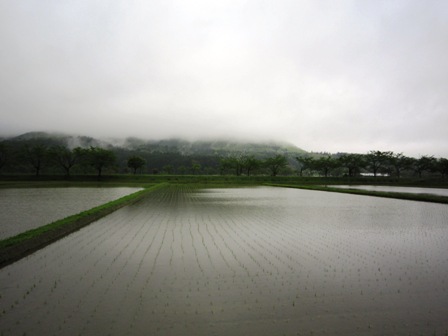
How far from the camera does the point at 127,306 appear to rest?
6020 millimetres

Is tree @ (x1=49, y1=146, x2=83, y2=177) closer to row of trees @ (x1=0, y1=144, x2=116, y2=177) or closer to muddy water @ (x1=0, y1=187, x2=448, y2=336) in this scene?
row of trees @ (x1=0, y1=144, x2=116, y2=177)

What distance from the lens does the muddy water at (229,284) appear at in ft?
17.7

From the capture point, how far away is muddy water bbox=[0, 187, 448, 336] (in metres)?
5.39

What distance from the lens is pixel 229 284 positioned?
7309 millimetres

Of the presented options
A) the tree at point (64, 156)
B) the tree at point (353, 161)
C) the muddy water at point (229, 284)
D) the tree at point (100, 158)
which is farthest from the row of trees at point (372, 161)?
the muddy water at point (229, 284)

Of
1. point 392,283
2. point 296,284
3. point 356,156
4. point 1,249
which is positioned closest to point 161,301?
point 296,284

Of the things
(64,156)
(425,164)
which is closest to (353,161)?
(425,164)

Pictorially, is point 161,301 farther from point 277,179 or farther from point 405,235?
point 277,179

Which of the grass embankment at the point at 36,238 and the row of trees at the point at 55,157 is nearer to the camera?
the grass embankment at the point at 36,238

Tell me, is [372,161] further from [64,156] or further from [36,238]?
[36,238]

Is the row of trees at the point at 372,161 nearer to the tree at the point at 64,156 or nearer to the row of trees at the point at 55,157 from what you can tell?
the row of trees at the point at 55,157

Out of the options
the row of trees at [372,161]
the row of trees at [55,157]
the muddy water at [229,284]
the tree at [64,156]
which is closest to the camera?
the muddy water at [229,284]

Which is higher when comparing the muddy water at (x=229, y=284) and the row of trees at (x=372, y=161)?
the row of trees at (x=372, y=161)

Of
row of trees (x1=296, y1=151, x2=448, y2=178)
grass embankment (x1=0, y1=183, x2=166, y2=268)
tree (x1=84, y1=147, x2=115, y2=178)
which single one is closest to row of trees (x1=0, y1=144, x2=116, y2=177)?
tree (x1=84, y1=147, x2=115, y2=178)
